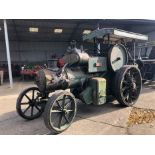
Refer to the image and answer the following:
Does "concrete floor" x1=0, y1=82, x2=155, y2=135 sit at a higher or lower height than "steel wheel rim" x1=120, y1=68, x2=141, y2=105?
lower

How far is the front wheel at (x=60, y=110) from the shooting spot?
10.7 feet

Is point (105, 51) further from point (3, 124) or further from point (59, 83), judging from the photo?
point (3, 124)

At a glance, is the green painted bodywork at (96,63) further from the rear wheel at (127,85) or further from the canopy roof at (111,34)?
the canopy roof at (111,34)

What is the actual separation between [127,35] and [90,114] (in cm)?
212

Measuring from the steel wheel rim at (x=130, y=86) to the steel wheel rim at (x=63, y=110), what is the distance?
1531mm

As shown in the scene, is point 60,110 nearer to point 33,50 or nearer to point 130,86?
point 130,86

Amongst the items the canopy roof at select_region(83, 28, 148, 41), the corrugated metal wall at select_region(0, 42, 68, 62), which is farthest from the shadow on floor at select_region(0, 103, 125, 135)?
the corrugated metal wall at select_region(0, 42, 68, 62)

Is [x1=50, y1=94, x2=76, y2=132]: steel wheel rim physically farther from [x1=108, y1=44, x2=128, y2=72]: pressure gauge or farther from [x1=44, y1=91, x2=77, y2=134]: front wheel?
[x1=108, y1=44, x2=128, y2=72]: pressure gauge

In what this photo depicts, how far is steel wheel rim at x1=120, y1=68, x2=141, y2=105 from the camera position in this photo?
488 centimetres

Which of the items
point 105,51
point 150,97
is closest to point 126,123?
point 105,51

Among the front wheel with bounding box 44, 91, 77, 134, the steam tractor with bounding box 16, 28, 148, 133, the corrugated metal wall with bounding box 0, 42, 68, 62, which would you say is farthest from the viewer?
Result: the corrugated metal wall with bounding box 0, 42, 68, 62

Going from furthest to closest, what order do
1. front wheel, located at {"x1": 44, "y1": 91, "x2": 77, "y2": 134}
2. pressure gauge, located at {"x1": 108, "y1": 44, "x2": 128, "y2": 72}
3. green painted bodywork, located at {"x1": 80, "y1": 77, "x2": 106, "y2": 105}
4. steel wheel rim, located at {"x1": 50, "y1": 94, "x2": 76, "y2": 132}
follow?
1. pressure gauge, located at {"x1": 108, "y1": 44, "x2": 128, "y2": 72}
2. green painted bodywork, located at {"x1": 80, "y1": 77, "x2": 106, "y2": 105}
3. steel wheel rim, located at {"x1": 50, "y1": 94, "x2": 76, "y2": 132}
4. front wheel, located at {"x1": 44, "y1": 91, "x2": 77, "y2": 134}

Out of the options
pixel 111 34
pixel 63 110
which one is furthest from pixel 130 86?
pixel 63 110

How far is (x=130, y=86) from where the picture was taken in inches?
195
